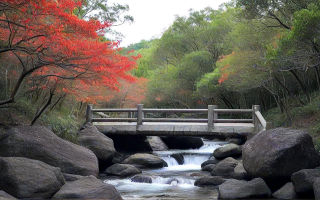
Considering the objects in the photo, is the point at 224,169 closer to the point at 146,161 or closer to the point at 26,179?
the point at 146,161

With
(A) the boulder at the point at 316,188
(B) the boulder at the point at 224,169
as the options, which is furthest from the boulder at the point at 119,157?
(A) the boulder at the point at 316,188

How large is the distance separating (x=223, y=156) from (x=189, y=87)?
1372cm

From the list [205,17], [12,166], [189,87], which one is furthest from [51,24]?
[205,17]

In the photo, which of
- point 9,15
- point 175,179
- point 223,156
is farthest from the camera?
point 223,156

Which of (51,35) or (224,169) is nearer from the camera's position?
(51,35)

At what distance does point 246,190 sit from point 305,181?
1.16 metres

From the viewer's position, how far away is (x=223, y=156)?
12.1 metres

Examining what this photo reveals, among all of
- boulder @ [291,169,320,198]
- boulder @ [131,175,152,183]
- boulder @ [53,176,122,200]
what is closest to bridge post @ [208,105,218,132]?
boulder @ [131,175,152,183]

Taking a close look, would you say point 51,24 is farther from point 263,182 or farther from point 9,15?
point 263,182

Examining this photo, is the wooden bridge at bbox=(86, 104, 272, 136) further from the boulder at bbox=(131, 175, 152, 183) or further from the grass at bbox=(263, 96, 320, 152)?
the boulder at bbox=(131, 175, 152, 183)

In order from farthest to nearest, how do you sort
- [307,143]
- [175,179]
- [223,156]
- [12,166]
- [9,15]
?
1. [223,156]
2. [175,179]
3. [307,143]
4. [9,15]
5. [12,166]

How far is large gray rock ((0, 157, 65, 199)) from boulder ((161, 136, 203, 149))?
9.61m

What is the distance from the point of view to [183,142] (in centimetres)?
1622

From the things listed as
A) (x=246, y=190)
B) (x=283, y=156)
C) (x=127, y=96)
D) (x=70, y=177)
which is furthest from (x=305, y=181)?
(x=127, y=96)
